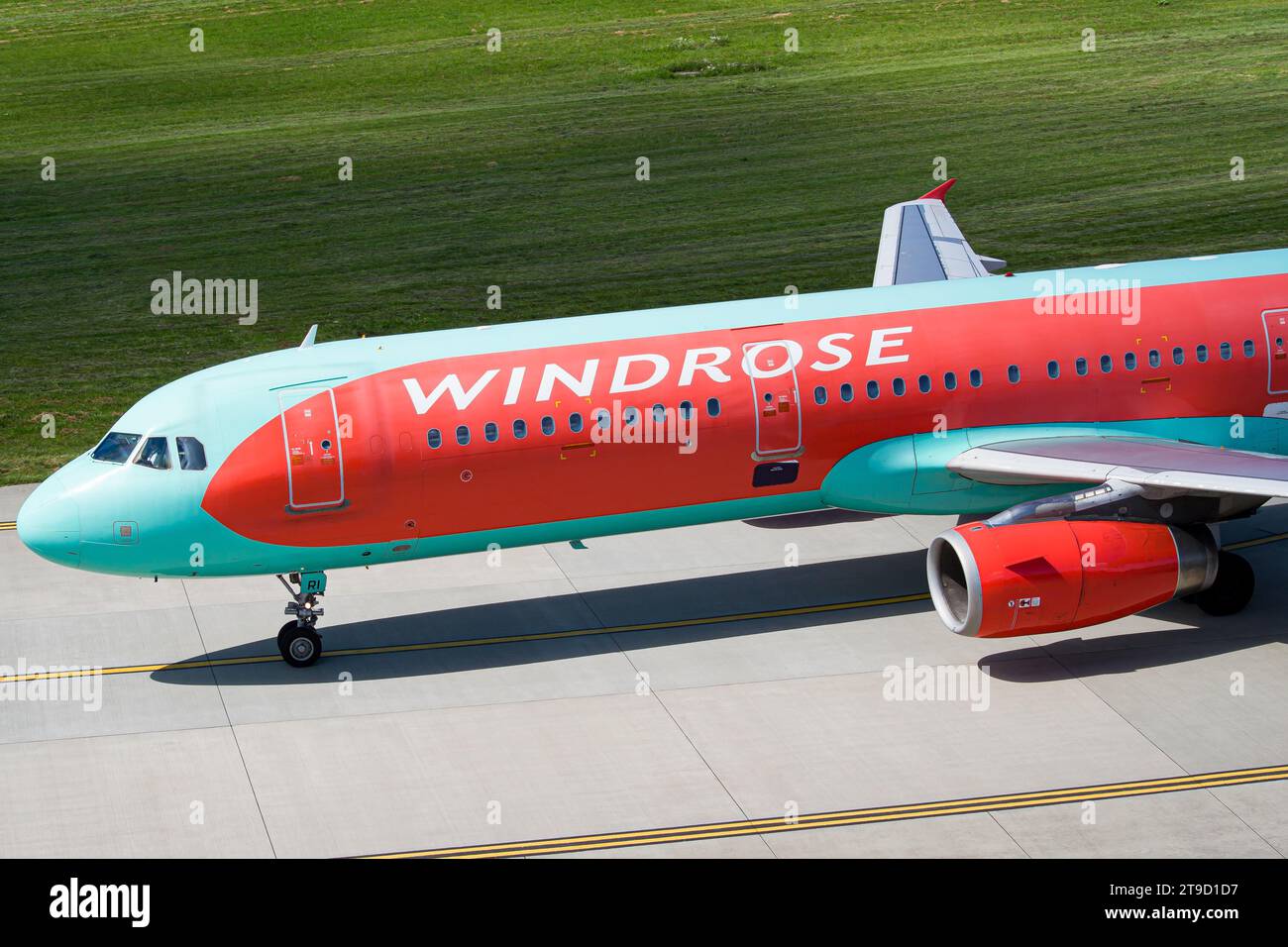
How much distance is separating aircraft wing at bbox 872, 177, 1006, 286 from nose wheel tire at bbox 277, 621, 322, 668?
13518 millimetres

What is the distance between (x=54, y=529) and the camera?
23.2 m

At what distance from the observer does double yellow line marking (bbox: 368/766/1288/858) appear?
19.9 meters

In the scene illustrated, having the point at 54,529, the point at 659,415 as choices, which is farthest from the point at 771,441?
the point at 54,529

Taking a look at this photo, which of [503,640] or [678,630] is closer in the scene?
[503,640]

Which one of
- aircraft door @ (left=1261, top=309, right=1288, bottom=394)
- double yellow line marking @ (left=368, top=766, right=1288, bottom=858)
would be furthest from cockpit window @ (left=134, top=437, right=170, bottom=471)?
aircraft door @ (left=1261, top=309, right=1288, bottom=394)

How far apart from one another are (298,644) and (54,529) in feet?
12.4

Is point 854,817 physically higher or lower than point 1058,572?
lower

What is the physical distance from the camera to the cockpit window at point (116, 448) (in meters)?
23.7

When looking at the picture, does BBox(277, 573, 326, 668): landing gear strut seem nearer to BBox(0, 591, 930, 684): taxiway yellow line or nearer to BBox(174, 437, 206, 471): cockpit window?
BBox(0, 591, 930, 684): taxiway yellow line

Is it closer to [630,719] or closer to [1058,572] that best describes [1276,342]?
[1058,572]

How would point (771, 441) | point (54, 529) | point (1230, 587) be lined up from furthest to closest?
point (1230, 587), point (771, 441), point (54, 529)

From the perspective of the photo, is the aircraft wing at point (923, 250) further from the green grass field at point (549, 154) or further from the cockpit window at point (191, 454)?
the cockpit window at point (191, 454)

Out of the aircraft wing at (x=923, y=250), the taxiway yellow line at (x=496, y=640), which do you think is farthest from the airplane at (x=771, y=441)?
the aircraft wing at (x=923, y=250)

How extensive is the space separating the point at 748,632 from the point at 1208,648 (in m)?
6.74
